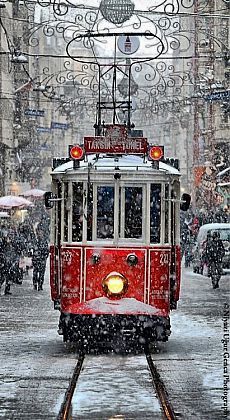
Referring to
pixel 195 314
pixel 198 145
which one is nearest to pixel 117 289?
pixel 195 314

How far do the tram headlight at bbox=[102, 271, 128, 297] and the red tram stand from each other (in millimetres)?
14

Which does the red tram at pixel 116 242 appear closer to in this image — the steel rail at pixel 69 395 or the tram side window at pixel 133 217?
the tram side window at pixel 133 217

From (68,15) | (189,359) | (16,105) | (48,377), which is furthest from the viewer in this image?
(16,105)

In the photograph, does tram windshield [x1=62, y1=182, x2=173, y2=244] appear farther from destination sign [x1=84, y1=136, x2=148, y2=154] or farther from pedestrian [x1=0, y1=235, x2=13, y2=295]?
pedestrian [x1=0, y1=235, x2=13, y2=295]

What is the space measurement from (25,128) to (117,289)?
2057 inches

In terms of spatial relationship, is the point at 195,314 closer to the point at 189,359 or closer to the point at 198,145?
the point at 189,359

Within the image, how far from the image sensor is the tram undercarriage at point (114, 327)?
57.1 feet

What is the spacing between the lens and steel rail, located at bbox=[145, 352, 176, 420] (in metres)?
12.0

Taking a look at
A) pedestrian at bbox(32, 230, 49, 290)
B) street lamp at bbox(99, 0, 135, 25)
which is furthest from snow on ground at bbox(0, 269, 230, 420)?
pedestrian at bbox(32, 230, 49, 290)

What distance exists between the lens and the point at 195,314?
985 inches

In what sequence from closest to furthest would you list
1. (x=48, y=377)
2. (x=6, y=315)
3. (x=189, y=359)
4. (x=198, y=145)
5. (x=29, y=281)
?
(x=48, y=377) → (x=189, y=359) → (x=6, y=315) → (x=29, y=281) → (x=198, y=145)

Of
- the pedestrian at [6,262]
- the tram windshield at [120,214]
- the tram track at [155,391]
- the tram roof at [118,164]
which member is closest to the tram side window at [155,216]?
the tram windshield at [120,214]

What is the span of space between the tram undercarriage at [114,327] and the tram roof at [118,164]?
84.3 inches

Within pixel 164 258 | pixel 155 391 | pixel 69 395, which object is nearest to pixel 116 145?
pixel 164 258
